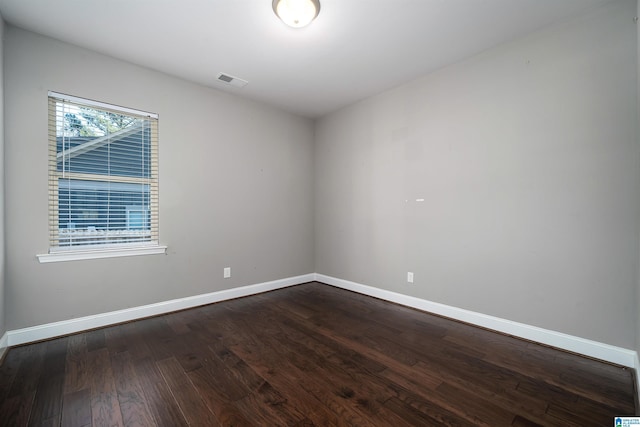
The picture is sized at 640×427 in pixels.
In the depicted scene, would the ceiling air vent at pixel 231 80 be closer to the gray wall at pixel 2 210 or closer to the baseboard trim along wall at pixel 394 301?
the gray wall at pixel 2 210

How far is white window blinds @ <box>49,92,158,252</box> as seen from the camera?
255 centimetres

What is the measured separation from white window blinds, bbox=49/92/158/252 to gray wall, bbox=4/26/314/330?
0.09 meters

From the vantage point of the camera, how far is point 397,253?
11.4ft

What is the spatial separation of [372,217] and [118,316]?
308cm

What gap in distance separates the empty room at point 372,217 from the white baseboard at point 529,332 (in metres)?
0.02

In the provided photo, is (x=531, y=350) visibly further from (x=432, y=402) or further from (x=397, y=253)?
(x=397, y=253)

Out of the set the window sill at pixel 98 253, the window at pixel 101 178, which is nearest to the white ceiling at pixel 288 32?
the window at pixel 101 178

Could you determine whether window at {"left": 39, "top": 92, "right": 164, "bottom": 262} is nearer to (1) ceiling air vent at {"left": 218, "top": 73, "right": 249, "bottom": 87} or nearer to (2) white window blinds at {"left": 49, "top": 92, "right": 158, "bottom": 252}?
(2) white window blinds at {"left": 49, "top": 92, "right": 158, "bottom": 252}

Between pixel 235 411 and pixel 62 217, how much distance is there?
2.39 m

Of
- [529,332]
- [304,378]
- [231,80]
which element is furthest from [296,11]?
[529,332]

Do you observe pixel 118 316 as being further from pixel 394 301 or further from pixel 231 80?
pixel 394 301

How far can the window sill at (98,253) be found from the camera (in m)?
2.49

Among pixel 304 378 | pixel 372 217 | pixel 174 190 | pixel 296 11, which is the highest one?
pixel 296 11

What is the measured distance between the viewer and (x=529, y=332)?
8.05ft
